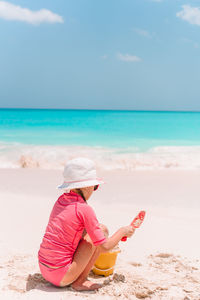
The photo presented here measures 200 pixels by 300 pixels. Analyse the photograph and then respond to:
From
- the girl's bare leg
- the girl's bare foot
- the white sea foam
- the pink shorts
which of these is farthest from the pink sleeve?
the white sea foam

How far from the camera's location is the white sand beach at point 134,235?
2795mm

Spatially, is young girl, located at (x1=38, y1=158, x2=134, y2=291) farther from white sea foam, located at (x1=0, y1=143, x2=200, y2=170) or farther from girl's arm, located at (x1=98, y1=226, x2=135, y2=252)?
white sea foam, located at (x1=0, y1=143, x2=200, y2=170)

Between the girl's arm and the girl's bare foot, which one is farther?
the girl's bare foot

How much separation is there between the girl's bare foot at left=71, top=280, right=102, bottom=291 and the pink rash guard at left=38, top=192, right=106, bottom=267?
0.78 feet

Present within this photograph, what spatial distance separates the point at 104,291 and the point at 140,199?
3.17 meters

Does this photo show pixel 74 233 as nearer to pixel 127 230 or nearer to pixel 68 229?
pixel 68 229

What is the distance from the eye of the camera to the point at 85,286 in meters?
2.73

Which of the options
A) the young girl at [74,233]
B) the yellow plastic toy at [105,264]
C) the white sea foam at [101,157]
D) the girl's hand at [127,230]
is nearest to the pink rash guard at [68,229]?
the young girl at [74,233]

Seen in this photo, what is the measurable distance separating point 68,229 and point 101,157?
35.9 ft

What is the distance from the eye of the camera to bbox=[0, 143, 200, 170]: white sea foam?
11.4m

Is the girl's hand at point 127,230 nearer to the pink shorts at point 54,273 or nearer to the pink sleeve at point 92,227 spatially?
the pink sleeve at point 92,227

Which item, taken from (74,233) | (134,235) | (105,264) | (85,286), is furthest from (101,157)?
(74,233)

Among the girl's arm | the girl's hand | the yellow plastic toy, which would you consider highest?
the girl's hand

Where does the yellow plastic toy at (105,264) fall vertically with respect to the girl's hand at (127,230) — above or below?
below
